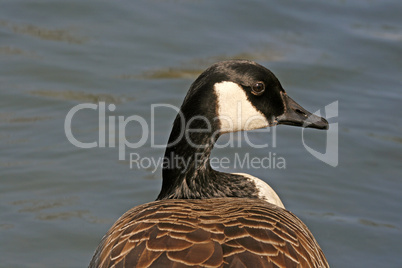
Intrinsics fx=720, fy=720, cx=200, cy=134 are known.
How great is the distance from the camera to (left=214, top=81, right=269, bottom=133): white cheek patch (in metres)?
5.17

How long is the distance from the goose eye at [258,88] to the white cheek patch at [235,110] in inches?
3.0

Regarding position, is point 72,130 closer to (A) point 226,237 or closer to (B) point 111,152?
(B) point 111,152

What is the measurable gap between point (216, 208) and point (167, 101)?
3888mm

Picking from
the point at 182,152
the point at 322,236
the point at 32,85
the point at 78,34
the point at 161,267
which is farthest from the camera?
the point at 78,34

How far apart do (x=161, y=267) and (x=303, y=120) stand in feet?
7.04

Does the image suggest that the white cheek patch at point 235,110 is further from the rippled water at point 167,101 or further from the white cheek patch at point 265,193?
the rippled water at point 167,101

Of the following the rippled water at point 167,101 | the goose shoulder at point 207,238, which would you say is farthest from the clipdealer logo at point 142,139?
the goose shoulder at point 207,238

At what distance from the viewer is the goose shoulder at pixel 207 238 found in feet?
13.0

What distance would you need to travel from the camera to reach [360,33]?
988 cm

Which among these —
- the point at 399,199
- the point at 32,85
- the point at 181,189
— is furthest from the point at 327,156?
the point at 32,85

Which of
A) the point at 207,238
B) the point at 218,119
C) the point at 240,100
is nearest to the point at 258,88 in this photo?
the point at 240,100

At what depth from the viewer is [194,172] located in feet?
17.4

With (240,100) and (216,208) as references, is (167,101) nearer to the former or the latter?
(240,100)

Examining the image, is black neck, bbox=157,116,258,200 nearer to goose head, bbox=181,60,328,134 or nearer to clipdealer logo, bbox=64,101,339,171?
goose head, bbox=181,60,328,134
